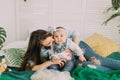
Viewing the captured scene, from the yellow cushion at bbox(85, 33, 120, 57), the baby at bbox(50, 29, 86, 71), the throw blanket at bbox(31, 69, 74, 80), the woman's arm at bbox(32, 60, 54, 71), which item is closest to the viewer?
the throw blanket at bbox(31, 69, 74, 80)

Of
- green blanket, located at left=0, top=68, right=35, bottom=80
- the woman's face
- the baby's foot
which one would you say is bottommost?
green blanket, located at left=0, top=68, right=35, bottom=80

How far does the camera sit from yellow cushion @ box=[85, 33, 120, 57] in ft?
8.06

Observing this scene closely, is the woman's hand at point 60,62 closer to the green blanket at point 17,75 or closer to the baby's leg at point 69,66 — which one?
the baby's leg at point 69,66

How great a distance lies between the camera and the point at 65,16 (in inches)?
121

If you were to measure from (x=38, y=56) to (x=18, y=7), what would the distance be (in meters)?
1.13

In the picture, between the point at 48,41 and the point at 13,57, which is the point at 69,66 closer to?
the point at 48,41

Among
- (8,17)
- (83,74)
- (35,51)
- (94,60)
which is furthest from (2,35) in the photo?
(83,74)

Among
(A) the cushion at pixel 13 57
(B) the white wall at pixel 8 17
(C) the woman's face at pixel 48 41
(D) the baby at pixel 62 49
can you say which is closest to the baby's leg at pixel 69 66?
(D) the baby at pixel 62 49

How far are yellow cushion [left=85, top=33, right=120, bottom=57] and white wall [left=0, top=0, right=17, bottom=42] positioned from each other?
3.13ft

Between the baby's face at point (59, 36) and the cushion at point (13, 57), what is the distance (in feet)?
1.12

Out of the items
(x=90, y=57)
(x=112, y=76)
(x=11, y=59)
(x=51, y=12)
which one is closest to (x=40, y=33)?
(x=11, y=59)

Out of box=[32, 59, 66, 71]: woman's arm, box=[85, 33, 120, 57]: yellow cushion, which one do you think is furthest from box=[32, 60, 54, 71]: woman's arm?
box=[85, 33, 120, 57]: yellow cushion

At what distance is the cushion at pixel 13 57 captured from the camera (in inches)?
84.3

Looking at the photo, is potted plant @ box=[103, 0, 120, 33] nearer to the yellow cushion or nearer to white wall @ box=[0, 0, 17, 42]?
the yellow cushion
